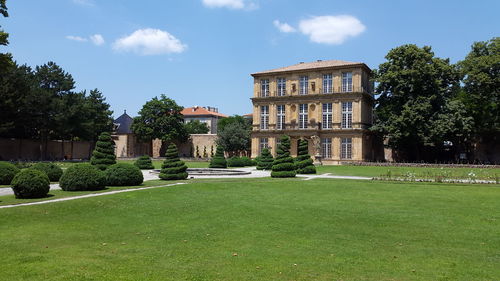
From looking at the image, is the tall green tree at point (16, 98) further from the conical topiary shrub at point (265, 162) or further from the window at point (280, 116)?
the window at point (280, 116)

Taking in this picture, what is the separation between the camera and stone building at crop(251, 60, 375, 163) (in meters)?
47.4

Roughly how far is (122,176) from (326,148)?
34.0m

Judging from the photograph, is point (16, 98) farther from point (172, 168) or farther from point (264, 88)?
point (264, 88)

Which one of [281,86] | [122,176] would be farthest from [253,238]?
[281,86]

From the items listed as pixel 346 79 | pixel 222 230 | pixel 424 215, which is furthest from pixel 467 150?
pixel 222 230

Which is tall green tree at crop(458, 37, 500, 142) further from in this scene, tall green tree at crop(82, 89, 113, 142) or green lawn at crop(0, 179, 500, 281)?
tall green tree at crop(82, 89, 113, 142)

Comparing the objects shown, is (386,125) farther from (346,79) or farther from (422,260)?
(422,260)

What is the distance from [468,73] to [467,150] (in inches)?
402

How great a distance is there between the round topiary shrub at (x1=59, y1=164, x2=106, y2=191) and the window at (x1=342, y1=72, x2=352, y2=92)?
121 feet

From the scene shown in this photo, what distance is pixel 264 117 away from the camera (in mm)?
53500

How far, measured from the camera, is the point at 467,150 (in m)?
48.1

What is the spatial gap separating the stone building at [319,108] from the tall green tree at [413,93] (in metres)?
2.73

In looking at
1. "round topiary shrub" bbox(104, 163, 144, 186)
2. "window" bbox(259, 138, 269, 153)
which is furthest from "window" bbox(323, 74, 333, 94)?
"round topiary shrub" bbox(104, 163, 144, 186)

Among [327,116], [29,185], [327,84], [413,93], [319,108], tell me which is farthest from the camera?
[319,108]
